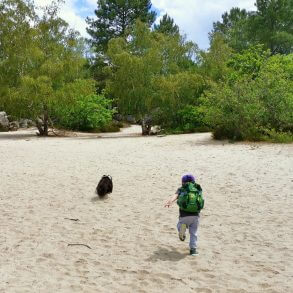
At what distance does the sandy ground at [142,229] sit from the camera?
198 inches

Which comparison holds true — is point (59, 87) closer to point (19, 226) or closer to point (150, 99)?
point (150, 99)

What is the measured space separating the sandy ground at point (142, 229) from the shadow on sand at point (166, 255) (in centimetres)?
2

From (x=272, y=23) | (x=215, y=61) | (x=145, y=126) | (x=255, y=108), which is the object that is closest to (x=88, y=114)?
(x=145, y=126)

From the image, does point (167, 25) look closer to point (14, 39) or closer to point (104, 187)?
point (14, 39)

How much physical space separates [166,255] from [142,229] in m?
1.37

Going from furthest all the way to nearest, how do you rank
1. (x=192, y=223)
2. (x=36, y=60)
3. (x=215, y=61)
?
(x=215, y=61) → (x=36, y=60) → (x=192, y=223)

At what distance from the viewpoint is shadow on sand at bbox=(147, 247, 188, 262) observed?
5.82 metres

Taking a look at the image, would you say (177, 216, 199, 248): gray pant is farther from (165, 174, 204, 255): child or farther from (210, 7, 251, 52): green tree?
(210, 7, 251, 52): green tree

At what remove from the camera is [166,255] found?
5980mm

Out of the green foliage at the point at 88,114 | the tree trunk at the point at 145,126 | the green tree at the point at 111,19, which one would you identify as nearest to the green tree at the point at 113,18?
the green tree at the point at 111,19

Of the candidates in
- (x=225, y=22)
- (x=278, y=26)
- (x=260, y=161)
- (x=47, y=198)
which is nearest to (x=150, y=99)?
(x=260, y=161)

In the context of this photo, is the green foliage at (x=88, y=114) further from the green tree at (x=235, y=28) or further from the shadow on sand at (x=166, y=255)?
the shadow on sand at (x=166, y=255)

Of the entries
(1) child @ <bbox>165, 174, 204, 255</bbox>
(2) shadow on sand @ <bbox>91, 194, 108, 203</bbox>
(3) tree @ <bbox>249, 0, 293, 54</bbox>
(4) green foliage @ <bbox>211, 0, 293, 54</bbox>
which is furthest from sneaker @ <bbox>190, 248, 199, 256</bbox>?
(3) tree @ <bbox>249, 0, 293, 54</bbox>

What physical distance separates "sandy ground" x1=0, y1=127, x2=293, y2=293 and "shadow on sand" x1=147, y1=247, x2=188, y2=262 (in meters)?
0.02
